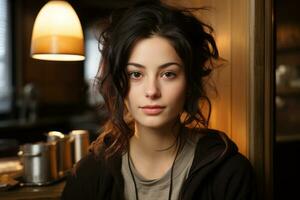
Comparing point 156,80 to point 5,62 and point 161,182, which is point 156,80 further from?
point 5,62

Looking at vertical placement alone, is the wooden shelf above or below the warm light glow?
below

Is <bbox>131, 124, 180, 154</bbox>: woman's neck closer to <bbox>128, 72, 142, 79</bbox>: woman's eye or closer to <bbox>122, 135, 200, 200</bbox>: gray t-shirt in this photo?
<bbox>122, 135, 200, 200</bbox>: gray t-shirt

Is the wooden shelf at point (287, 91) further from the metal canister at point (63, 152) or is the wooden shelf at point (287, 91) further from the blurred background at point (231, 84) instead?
the metal canister at point (63, 152)

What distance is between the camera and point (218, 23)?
1.17 metres

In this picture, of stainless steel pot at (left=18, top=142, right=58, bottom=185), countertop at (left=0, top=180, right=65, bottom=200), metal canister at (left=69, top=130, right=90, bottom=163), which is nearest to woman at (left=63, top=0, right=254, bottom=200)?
countertop at (left=0, top=180, right=65, bottom=200)

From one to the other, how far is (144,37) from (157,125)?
227mm

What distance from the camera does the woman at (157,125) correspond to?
0.92 meters

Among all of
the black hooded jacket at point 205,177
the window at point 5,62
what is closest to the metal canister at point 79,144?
the black hooded jacket at point 205,177

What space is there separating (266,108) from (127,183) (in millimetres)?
446

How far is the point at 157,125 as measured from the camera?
93 cm

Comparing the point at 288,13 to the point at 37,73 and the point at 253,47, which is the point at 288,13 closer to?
the point at 253,47

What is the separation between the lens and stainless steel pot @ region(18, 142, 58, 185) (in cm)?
132

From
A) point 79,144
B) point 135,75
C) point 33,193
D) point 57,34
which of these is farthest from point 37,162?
point 135,75

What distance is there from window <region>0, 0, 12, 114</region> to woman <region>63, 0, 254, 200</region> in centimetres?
331
